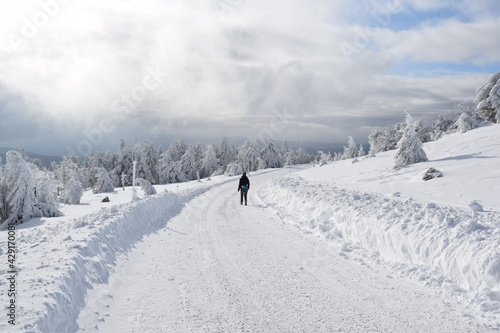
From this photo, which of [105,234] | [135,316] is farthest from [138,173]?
[135,316]

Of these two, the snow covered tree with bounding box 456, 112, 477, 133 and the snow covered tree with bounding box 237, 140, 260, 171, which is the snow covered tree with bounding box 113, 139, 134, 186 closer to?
the snow covered tree with bounding box 237, 140, 260, 171

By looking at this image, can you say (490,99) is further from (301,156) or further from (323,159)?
(301,156)

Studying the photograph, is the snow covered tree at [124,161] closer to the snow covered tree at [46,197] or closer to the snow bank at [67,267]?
the snow covered tree at [46,197]

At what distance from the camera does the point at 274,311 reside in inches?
201

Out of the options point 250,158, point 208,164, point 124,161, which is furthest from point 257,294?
point 208,164

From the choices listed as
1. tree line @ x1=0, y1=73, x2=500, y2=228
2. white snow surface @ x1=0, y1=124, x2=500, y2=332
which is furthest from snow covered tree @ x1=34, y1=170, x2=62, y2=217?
white snow surface @ x1=0, y1=124, x2=500, y2=332

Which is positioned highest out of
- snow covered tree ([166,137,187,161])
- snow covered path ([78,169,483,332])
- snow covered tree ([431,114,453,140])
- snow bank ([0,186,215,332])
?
snow covered tree ([166,137,187,161])

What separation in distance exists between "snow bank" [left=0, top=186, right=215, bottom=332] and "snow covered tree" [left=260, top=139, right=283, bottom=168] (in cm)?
6357

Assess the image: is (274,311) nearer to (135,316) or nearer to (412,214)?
(135,316)

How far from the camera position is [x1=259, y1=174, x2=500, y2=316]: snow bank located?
5625 mm

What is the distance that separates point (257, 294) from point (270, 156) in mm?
69106

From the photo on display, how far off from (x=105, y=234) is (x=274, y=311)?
18.6 ft

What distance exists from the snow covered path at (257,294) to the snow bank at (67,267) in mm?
291

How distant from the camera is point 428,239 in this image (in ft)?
23.3
